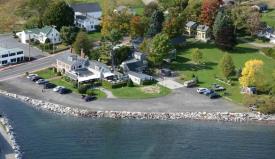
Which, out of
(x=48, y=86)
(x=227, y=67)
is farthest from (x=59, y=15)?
(x=227, y=67)

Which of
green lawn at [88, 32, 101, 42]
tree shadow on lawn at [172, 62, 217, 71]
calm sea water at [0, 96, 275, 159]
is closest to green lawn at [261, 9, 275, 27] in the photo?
tree shadow on lawn at [172, 62, 217, 71]

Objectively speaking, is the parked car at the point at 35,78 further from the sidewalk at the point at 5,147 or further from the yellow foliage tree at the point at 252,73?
the yellow foliage tree at the point at 252,73

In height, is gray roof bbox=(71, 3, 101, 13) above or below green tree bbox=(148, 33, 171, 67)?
above

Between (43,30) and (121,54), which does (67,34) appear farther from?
(121,54)

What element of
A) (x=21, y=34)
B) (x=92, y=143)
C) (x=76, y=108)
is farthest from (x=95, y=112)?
(x=21, y=34)

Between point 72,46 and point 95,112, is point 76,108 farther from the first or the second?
point 72,46

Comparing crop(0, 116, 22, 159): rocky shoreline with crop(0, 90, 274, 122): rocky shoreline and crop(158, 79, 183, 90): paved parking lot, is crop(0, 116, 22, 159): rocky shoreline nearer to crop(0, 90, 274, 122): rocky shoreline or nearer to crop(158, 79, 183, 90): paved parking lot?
crop(0, 90, 274, 122): rocky shoreline
